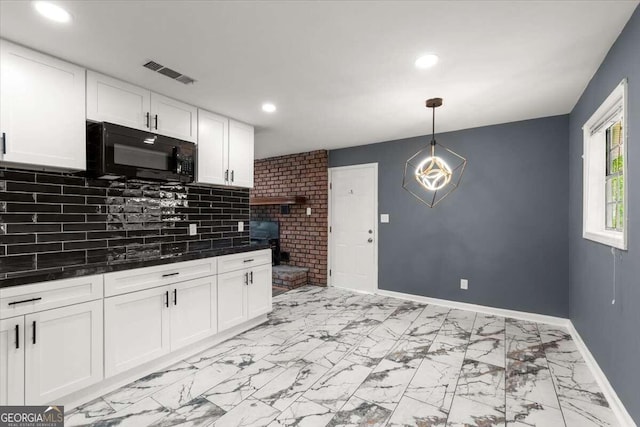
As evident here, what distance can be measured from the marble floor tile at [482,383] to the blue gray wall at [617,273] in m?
0.66

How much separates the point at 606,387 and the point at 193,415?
2.78 m

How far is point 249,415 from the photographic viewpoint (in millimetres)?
1877

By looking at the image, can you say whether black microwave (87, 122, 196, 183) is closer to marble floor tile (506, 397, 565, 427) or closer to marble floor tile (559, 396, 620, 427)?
marble floor tile (506, 397, 565, 427)

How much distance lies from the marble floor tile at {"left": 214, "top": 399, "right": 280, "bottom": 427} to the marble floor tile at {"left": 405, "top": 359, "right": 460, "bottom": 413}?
0.95m

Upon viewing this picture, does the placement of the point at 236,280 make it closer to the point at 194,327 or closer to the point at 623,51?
the point at 194,327

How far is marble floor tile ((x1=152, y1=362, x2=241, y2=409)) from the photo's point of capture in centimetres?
204

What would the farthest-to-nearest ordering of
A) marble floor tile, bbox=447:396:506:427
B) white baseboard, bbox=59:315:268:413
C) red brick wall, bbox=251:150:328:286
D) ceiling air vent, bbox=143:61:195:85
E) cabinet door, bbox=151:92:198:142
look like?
red brick wall, bbox=251:150:328:286, cabinet door, bbox=151:92:198:142, ceiling air vent, bbox=143:61:195:85, white baseboard, bbox=59:315:268:413, marble floor tile, bbox=447:396:506:427

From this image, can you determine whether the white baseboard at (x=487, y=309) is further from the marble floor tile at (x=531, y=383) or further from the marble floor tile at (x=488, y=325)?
the marble floor tile at (x=531, y=383)

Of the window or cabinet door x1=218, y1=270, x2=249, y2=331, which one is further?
cabinet door x1=218, y1=270, x2=249, y2=331

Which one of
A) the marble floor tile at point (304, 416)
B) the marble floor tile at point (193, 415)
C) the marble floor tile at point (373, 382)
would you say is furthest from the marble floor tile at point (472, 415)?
the marble floor tile at point (193, 415)

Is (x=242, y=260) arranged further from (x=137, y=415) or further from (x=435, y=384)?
(x=435, y=384)

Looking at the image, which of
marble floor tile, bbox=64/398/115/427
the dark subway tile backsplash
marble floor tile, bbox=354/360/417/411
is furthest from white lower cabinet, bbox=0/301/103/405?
marble floor tile, bbox=354/360/417/411

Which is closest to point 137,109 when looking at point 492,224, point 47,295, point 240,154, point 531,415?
point 240,154

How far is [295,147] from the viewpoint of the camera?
4973 mm
